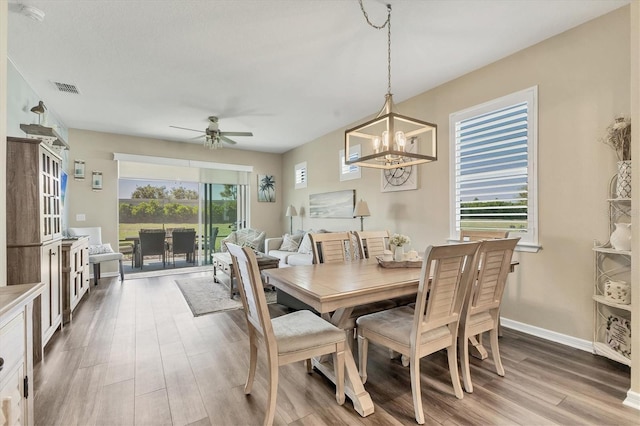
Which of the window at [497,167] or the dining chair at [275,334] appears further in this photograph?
the window at [497,167]

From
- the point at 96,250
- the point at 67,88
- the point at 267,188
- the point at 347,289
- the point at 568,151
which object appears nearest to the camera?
the point at 347,289

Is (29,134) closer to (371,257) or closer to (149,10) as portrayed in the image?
(149,10)

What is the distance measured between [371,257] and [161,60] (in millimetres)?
3055

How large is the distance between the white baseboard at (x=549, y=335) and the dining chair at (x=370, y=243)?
1.53 metres

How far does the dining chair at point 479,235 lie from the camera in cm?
288

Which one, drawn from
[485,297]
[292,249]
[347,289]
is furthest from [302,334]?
[292,249]

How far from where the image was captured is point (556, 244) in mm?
2725

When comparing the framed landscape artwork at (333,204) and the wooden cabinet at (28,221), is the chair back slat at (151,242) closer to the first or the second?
the framed landscape artwork at (333,204)

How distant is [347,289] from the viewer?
174cm

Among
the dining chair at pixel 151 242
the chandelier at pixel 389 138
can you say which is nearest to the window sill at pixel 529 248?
the chandelier at pixel 389 138

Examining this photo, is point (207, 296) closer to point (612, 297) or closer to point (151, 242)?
point (151, 242)

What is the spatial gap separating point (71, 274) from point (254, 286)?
3.10 meters

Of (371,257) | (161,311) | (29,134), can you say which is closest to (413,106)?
(371,257)

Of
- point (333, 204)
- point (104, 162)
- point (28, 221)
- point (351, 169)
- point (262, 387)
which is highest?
point (104, 162)
